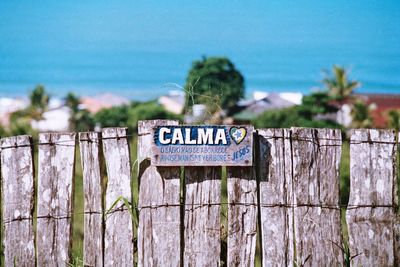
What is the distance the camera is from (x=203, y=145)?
4.72 metres

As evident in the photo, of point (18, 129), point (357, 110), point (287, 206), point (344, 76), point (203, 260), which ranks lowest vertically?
point (203, 260)

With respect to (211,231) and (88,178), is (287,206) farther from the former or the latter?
(88,178)

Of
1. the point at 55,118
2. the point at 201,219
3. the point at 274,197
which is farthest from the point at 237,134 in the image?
the point at 55,118

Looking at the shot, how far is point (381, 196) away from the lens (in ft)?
16.3

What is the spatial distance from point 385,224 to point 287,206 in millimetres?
755

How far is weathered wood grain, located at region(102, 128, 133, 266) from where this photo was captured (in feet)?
15.9

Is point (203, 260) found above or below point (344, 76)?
below

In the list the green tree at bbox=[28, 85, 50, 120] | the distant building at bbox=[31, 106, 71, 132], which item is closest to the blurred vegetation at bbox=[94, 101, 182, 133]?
the distant building at bbox=[31, 106, 71, 132]

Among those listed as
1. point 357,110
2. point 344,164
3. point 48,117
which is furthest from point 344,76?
point 344,164

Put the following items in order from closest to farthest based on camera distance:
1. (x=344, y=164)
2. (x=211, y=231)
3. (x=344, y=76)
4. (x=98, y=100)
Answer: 1. (x=211, y=231)
2. (x=344, y=164)
3. (x=344, y=76)
4. (x=98, y=100)

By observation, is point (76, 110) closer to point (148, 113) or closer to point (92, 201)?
point (148, 113)

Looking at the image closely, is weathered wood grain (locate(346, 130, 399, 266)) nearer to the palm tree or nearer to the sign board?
the sign board

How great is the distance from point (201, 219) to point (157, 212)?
322 millimetres

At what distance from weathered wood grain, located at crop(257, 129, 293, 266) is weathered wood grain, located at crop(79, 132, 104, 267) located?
3.85ft
